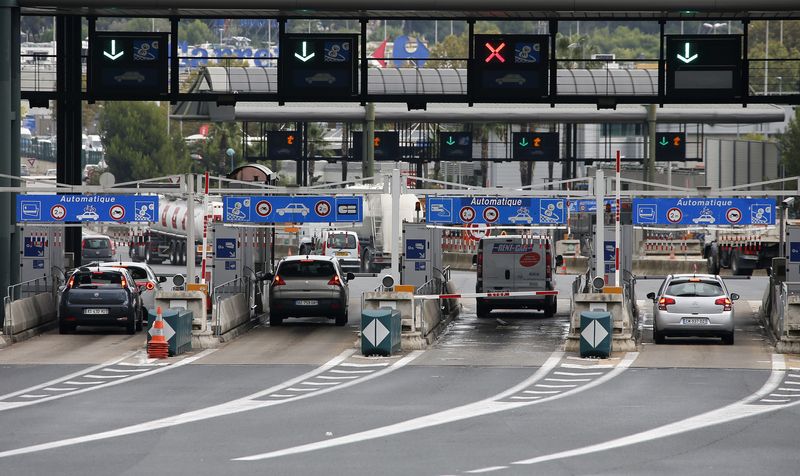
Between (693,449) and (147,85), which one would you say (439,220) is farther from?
(693,449)

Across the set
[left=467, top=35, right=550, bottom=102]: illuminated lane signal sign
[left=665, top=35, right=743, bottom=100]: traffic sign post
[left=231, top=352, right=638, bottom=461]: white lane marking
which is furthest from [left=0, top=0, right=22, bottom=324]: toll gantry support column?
[left=665, top=35, right=743, bottom=100]: traffic sign post

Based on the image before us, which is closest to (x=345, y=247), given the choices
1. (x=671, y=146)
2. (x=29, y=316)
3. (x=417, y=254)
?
(x=671, y=146)

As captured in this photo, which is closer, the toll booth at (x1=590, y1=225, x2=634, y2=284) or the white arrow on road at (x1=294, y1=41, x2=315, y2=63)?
the white arrow on road at (x1=294, y1=41, x2=315, y2=63)

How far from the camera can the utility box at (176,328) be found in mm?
28234

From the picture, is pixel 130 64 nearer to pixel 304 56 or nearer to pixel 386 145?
pixel 304 56

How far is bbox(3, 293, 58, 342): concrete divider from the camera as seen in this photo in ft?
101

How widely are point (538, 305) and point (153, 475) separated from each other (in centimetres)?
2274

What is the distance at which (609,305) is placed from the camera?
29.7m

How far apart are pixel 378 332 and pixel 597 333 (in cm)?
398

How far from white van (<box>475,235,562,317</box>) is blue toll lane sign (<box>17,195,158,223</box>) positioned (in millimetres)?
8869

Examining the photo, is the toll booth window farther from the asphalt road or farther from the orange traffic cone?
the orange traffic cone

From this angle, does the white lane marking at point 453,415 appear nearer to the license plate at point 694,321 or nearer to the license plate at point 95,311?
the license plate at point 694,321

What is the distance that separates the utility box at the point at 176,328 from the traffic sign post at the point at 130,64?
206 inches

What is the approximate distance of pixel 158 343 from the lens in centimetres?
2811
